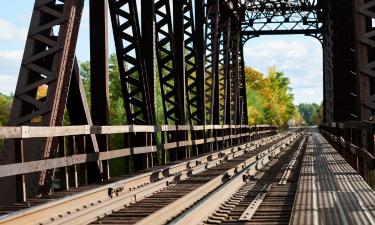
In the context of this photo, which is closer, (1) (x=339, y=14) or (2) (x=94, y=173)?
(2) (x=94, y=173)

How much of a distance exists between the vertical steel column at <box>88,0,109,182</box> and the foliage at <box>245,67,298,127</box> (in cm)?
9002

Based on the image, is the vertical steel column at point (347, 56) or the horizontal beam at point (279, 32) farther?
the horizontal beam at point (279, 32)

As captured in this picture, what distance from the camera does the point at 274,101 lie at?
11538 cm

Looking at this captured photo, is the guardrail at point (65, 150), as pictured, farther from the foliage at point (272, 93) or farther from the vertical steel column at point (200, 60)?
the foliage at point (272, 93)

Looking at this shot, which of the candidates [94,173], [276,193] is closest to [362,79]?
[276,193]

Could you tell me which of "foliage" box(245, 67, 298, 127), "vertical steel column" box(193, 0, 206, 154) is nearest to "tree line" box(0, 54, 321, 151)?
"foliage" box(245, 67, 298, 127)

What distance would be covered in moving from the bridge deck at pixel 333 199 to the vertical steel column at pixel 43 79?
12.1 feet

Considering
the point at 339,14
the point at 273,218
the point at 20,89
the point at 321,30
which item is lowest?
the point at 273,218

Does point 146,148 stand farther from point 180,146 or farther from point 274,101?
point 274,101

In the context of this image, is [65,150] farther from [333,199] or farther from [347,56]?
[347,56]

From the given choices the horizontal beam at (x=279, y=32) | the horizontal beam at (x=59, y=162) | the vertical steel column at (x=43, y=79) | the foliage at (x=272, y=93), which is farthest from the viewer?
the foliage at (x=272, y=93)

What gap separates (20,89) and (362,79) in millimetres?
5750

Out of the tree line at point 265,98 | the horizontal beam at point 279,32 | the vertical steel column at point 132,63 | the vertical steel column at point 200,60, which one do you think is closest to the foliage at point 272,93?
the tree line at point 265,98

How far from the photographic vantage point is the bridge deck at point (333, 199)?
22.9 ft
